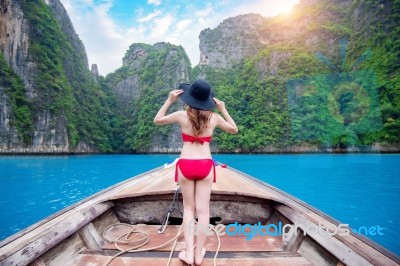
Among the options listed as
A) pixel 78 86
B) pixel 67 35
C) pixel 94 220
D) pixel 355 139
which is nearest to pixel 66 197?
pixel 94 220

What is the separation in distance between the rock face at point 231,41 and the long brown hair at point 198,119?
64.4 meters

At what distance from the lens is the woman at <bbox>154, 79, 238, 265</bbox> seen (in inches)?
63.0

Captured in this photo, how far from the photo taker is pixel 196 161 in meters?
1.62

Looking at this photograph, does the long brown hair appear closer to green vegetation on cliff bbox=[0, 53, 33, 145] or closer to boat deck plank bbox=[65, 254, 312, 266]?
A: boat deck plank bbox=[65, 254, 312, 266]

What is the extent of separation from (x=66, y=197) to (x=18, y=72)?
40.1 metres

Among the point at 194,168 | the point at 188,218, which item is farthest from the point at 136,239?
the point at 194,168

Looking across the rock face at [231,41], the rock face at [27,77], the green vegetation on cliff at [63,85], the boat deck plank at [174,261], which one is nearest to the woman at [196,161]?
the boat deck plank at [174,261]

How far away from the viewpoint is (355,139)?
33.3 metres

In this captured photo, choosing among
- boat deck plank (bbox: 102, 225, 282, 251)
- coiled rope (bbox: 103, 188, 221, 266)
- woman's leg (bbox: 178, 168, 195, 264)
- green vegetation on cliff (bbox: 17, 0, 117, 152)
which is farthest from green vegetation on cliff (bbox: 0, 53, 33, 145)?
woman's leg (bbox: 178, 168, 195, 264)

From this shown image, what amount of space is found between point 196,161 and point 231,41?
227ft

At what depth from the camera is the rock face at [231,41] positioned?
208 feet

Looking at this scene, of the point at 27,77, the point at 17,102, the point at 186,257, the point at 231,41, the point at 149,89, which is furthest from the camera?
the point at 231,41

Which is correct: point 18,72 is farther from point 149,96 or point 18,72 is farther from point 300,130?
point 300,130

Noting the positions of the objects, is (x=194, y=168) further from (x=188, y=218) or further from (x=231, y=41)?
(x=231, y=41)
